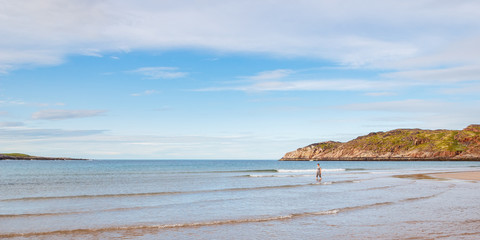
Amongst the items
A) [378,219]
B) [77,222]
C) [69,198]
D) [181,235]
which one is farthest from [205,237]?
[69,198]

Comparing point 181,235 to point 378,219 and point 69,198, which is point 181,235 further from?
point 69,198

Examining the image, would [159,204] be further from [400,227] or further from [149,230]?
[400,227]

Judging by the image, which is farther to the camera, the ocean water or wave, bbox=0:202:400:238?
wave, bbox=0:202:400:238

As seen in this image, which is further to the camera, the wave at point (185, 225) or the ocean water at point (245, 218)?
the wave at point (185, 225)

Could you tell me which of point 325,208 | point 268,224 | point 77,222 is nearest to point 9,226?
point 77,222

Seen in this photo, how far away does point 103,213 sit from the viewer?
23.4 m

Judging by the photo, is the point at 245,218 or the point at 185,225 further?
the point at 245,218

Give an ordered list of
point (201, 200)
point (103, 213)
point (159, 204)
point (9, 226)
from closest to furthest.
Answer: point (9, 226), point (103, 213), point (159, 204), point (201, 200)

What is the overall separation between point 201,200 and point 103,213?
815 centimetres

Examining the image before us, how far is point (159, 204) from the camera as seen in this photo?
27500 millimetres

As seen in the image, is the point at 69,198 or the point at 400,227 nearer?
the point at 400,227

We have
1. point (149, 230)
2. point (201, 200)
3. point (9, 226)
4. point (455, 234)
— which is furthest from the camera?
point (201, 200)

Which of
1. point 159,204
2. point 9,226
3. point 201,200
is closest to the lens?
point 9,226

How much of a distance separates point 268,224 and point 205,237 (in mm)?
4091
